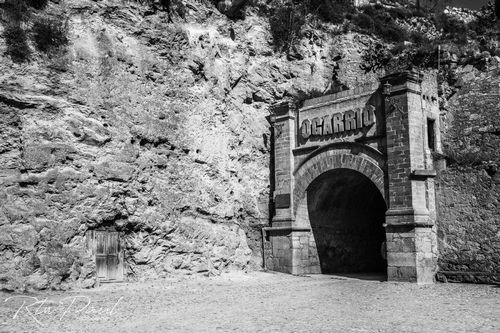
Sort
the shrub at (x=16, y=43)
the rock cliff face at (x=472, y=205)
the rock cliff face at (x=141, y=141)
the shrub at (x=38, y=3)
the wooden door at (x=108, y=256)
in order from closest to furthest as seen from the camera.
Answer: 1. the rock cliff face at (x=141, y=141)
2. the shrub at (x=16, y=43)
3. the wooden door at (x=108, y=256)
4. the shrub at (x=38, y=3)
5. the rock cliff face at (x=472, y=205)

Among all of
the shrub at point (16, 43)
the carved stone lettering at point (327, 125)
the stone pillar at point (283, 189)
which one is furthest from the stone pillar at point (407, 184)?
the shrub at point (16, 43)

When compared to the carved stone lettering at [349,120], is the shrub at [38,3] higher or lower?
higher

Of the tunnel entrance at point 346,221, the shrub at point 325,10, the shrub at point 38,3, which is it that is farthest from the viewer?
the shrub at point 325,10

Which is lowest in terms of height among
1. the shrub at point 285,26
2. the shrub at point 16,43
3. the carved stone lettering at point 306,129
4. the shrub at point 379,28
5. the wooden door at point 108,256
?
the wooden door at point 108,256

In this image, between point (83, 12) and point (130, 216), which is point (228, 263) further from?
point (83, 12)

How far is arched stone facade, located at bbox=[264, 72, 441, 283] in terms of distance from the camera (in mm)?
16156

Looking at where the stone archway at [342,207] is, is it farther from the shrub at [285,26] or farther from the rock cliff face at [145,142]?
the shrub at [285,26]

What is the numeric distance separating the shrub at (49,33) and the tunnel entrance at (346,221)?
969 cm

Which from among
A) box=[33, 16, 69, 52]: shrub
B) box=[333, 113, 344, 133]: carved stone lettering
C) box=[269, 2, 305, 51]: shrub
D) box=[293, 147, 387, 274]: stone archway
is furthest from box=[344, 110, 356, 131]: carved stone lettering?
box=[33, 16, 69, 52]: shrub

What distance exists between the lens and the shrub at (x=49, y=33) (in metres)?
15.0

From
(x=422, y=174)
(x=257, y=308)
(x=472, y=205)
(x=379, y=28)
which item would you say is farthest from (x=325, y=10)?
(x=257, y=308)

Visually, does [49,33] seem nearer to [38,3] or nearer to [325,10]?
[38,3]

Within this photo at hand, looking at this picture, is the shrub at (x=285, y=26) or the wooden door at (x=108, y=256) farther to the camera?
the shrub at (x=285, y=26)

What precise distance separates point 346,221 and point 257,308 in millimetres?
10444
